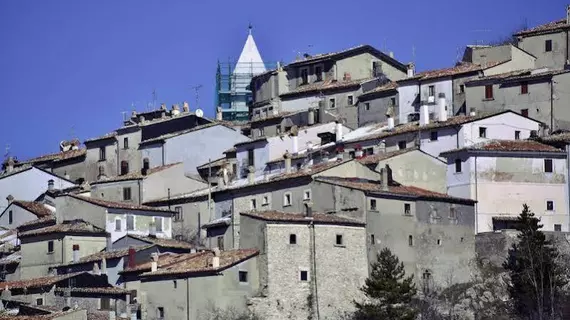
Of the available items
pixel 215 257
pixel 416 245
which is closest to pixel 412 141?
pixel 416 245

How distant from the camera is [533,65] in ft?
303

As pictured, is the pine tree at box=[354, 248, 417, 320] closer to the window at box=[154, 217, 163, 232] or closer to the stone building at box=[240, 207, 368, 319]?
the stone building at box=[240, 207, 368, 319]

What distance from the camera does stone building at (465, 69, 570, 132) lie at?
8556 centimetres

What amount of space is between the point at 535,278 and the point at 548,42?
2305 cm

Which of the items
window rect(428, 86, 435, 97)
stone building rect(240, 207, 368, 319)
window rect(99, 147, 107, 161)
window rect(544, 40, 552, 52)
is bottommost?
stone building rect(240, 207, 368, 319)

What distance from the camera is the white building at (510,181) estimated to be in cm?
7988

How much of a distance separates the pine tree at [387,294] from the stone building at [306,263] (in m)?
1.19

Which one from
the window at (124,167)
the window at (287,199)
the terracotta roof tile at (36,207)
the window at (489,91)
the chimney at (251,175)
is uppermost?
the window at (489,91)

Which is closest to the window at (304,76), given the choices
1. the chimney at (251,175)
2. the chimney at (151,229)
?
the chimney at (251,175)

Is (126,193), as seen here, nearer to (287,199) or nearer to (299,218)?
(287,199)

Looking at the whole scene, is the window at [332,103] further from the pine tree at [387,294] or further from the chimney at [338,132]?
the pine tree at [387,294]

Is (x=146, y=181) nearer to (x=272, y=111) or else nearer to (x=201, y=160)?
(x=201, y=160)

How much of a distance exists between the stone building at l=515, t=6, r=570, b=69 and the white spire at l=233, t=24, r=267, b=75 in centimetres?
2660

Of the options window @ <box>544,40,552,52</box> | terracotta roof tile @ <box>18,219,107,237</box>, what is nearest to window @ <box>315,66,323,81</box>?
window @ <box>544,40,552,52</box>
